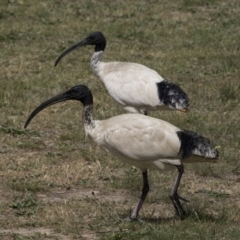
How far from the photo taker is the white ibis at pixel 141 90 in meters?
10.2

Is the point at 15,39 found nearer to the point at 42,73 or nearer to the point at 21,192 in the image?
the point at 42,73

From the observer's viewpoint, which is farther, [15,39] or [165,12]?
[165,12]

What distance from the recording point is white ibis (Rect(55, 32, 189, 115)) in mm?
10219

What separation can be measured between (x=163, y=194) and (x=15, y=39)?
7.01 metres

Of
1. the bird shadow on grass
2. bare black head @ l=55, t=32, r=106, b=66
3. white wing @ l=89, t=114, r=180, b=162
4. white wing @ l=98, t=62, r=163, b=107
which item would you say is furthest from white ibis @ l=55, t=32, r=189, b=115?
white wing @ l=89, t=114, r=180, b=162

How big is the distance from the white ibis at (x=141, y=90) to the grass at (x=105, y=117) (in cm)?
64

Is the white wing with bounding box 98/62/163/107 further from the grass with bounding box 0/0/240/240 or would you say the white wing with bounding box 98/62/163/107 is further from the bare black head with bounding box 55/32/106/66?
the bare black head with bounding box 55/32/106/66

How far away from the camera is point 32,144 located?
10.4 metres

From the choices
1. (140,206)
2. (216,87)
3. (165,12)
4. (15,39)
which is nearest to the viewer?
(140,206)

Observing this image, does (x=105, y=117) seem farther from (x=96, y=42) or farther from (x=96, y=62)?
(x=96, y=42)

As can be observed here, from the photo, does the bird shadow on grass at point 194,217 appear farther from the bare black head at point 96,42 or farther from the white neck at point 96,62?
the bare black head at point 96,42

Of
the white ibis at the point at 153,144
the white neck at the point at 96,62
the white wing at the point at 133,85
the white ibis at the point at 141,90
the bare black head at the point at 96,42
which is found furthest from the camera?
the bare black head at the point at 96,42

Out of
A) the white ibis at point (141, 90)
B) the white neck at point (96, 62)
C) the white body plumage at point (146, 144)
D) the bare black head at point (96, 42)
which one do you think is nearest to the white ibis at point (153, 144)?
the white body plumage at point (146, 144)

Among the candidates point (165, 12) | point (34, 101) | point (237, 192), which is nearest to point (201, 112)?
point (34, 101)
